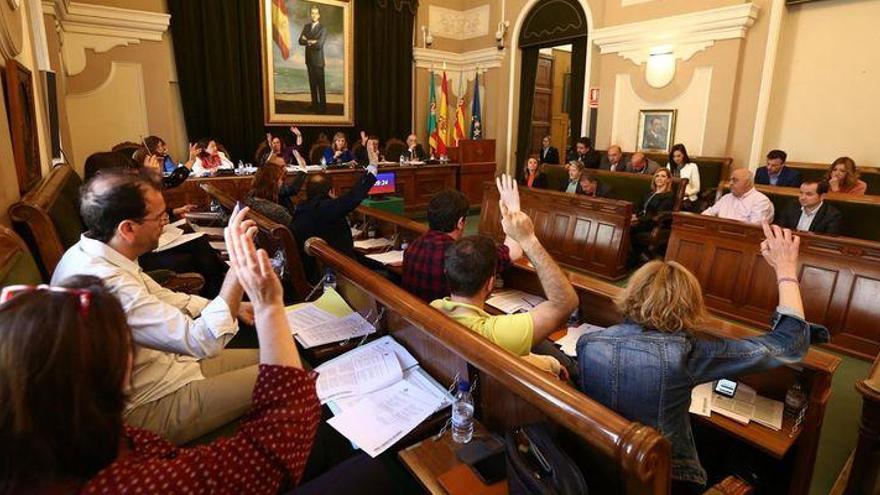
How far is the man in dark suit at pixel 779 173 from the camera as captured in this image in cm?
591

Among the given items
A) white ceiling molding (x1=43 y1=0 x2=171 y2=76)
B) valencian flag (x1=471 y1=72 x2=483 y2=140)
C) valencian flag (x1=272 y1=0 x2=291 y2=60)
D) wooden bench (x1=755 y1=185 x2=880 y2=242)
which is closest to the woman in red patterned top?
wooden bench (x1=755 y1=185 x2=880 y2=242)

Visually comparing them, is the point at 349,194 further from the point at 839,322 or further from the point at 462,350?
the point at 839,322

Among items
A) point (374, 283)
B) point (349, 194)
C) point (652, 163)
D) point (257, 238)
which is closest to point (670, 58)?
point (652, 163)

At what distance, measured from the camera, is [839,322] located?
326 centimetres

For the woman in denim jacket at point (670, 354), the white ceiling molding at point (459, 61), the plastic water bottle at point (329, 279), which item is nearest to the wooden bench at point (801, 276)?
the woman in denim jacket at point (670, 354)

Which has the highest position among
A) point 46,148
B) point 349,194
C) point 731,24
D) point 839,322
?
point 731,24

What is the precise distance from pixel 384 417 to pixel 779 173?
21.1 feet

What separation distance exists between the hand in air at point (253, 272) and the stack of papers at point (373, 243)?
2808 millimetres

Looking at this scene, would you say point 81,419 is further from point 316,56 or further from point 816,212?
point 316,56

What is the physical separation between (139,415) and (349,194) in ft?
6.47

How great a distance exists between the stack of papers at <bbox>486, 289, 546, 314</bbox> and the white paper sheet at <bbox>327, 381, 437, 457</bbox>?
1084 millimetres

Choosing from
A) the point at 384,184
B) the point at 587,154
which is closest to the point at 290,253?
the point at 384,184

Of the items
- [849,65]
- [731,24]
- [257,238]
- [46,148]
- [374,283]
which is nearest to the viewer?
[374,283]

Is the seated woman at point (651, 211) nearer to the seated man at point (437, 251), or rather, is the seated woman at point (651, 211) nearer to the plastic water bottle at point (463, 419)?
the seated man at point (437, 251)
